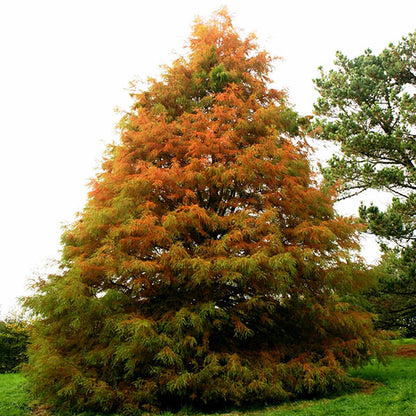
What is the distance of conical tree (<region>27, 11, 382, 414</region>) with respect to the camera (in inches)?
264

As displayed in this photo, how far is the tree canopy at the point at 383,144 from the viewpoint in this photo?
10.0m

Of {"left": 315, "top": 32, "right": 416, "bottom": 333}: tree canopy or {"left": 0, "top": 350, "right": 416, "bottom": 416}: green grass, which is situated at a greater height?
{"left": 315, "top": 32, "right": 416, "bottom": 333}: tree canopy

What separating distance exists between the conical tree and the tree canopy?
227 cm

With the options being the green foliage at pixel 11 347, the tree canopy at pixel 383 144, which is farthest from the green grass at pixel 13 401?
the tree canopy at pixel 383 144

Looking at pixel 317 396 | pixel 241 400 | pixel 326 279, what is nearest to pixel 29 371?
pixel 241 400

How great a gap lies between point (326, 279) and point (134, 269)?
402cm

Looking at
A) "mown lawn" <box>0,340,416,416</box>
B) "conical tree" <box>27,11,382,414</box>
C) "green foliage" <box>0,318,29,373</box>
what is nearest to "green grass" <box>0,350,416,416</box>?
"mown lawn" <box>0,340,416,416</box>

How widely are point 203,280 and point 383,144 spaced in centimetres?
704

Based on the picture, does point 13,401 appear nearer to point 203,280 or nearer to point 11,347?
point 203,280

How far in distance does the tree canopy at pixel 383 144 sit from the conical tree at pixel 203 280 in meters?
2.27

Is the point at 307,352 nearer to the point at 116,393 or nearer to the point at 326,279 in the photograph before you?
the point at 326,279

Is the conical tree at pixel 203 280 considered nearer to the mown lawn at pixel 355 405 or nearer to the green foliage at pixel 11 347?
the mown lawn at pixel 355 405

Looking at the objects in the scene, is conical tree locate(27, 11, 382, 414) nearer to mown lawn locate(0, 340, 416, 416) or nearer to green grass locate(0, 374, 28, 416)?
mown lawn locate(0, 340, 416, 416)

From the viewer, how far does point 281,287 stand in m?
7.26
